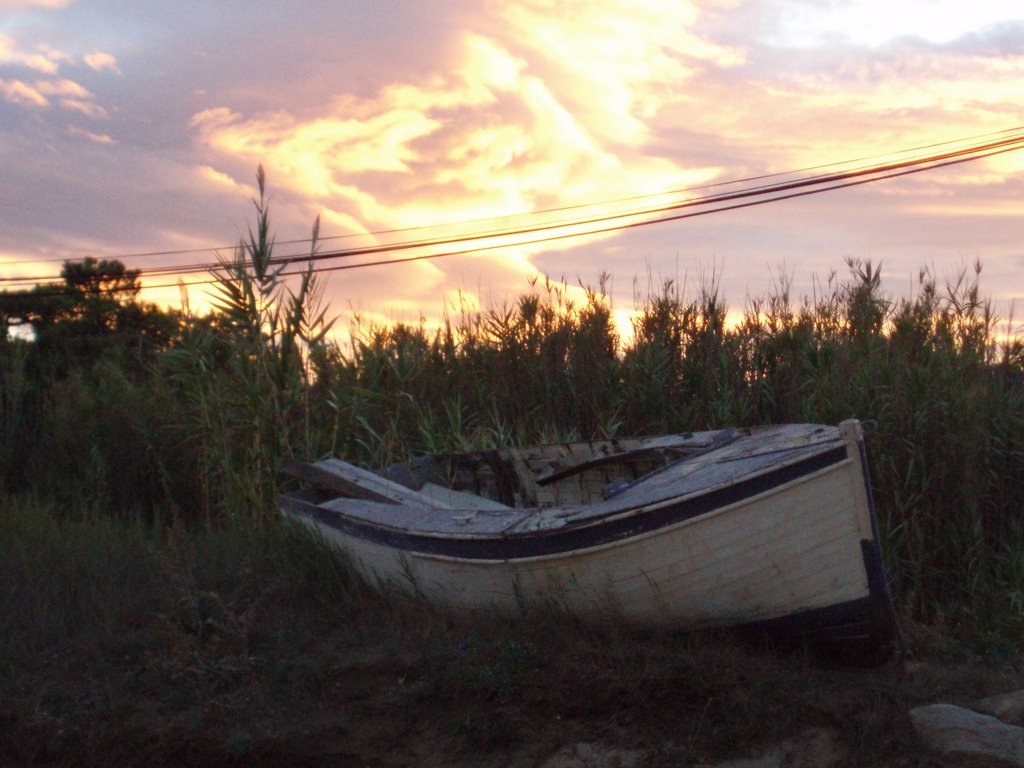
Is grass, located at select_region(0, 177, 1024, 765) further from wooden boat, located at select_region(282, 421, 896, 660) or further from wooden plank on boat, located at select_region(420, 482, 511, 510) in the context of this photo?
wooden plank on boat, located at select_region(420, 482, 511, 510)

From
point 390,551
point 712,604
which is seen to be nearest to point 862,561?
point 712,604

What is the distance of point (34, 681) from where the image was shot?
16.7 ft

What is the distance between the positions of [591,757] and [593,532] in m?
1.05

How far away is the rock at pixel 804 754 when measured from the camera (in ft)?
13.4

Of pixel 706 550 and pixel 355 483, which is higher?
pixel 355 483

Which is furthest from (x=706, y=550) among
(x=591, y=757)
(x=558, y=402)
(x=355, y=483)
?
(x=558, y=402)

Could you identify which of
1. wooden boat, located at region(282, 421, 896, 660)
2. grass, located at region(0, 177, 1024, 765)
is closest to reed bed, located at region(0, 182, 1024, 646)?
grass, located at region(0, 177, 1024, 765)

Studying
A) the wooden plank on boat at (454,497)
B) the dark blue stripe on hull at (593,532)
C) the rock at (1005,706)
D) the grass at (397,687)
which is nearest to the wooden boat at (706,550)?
the dark blue stripe on hull at (593,532)

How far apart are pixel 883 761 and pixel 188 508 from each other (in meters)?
7.27

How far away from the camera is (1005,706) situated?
4.45 metres

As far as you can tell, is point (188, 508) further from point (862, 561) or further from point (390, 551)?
point (862, 561)

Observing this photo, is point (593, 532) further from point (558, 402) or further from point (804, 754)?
point (558, 402)

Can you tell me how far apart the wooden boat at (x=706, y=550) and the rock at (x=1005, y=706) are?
0.48 metres

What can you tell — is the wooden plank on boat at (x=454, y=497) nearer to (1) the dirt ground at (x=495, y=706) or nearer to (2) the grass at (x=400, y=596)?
(2) the grass at (x=400, y=596)
